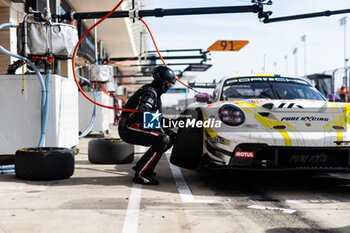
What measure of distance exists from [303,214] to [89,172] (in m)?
3.09

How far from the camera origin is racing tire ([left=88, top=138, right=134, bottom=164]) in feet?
19.6

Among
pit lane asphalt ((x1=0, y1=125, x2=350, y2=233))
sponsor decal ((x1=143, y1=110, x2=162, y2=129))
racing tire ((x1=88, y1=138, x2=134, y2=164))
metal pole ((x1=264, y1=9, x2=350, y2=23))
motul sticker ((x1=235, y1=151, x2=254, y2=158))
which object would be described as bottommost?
pit lane asphalt ((x1=0, y1=125, x2=350, y2=233))

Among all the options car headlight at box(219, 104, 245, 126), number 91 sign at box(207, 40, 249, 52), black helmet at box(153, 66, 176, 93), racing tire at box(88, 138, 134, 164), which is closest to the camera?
car headlight at box(219, 104, 245, 126)

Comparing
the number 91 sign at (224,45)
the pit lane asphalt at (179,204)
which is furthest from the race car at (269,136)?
the number 91 sign at (224,45)

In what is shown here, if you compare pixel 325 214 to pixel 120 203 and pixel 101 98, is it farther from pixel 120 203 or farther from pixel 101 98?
pixel 101 98

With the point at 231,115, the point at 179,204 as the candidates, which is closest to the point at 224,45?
the point at 231,115

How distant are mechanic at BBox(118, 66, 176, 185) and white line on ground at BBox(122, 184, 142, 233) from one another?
0.32m

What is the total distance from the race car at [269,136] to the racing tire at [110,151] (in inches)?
74.7

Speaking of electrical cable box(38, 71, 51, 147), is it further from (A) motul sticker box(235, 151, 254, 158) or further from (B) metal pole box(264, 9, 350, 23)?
(B) metal pole box(264, 9, 350, 23)

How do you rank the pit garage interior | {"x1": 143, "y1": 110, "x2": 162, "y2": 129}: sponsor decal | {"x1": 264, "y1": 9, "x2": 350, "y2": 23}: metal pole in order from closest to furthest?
the pit garage interior
{"x1": 143, "y1": 110, "x2": 162, "y2": 129}: sponsor decal
{"x1": 264, "y1": 9, "x2": 350, "y2": 23}: metal pole

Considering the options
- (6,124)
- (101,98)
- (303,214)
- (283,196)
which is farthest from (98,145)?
(101,98)

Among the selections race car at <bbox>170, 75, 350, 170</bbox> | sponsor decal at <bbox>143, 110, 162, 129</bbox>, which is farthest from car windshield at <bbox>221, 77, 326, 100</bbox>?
sponsor decal at <bbox>143, 110, 162, 129</bbox>

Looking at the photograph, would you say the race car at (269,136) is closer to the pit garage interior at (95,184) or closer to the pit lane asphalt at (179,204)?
the pit garage interior at (95,184)

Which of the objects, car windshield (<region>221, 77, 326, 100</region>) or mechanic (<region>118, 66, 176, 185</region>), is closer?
mechanic (<region>118, 66, 176, 185</region>)
